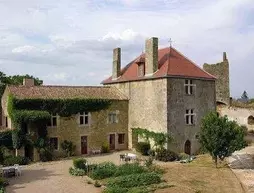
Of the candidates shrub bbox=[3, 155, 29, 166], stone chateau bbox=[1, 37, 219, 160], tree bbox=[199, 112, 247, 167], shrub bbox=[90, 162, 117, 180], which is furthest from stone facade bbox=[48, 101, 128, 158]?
tree bbox=[199, 112, 247, 167]

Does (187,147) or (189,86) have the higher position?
(189,86)

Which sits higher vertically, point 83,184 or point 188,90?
point 188,90

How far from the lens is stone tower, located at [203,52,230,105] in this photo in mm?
48438

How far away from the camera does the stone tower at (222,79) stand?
159 ft

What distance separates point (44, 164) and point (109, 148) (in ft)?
24.2

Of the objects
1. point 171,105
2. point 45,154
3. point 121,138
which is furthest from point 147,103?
point 45,154

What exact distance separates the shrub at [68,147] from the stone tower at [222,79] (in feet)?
71.6

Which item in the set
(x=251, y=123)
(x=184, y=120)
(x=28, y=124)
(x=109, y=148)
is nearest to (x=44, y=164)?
(x=28, y=124)

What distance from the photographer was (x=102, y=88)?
125ft

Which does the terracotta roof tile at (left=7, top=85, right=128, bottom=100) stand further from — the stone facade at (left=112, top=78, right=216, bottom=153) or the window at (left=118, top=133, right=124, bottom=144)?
the window at (left=118, top=133, right=124, bottom=144)

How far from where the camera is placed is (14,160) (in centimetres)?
3117

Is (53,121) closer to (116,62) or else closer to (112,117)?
(112,117)

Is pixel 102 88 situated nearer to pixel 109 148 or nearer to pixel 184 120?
pixel 109 148

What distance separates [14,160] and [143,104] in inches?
476
